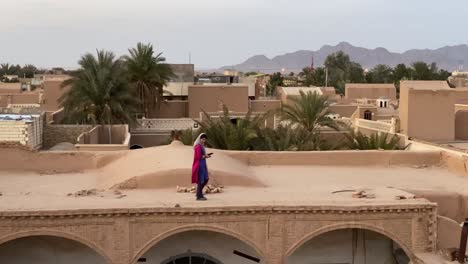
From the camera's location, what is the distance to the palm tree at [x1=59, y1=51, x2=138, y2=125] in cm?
2661

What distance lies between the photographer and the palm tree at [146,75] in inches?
1292

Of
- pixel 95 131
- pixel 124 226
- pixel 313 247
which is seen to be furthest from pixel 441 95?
pixel 124 226

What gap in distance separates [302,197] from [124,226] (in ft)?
10.8

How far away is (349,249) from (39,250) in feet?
19.3

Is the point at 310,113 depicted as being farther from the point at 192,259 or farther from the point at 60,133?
the point at 192,259

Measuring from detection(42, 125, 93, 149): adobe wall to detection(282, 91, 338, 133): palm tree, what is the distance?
8187 millimetres

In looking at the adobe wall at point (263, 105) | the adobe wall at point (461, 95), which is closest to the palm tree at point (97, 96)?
the adobe wall at point (263, 105)

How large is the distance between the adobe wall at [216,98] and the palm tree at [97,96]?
591 centimetres

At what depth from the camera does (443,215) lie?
1184 centimetres

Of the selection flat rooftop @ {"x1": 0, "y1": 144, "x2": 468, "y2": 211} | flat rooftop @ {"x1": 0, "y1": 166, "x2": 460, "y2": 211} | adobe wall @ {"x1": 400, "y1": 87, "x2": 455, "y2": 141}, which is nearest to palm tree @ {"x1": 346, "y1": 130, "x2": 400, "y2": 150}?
adobe wall @ {"x1": 400, "y1": 87, "x2": 455, "y2": 141}

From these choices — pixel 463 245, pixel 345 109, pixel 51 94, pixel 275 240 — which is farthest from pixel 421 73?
pixel 275 240

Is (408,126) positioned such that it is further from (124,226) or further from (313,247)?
(124,226)

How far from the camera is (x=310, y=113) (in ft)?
76.5

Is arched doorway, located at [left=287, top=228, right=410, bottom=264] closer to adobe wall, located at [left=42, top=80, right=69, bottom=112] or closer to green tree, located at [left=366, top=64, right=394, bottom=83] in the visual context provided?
adobe wall, located at [left=42, top=80, right=69, bottom=112]
